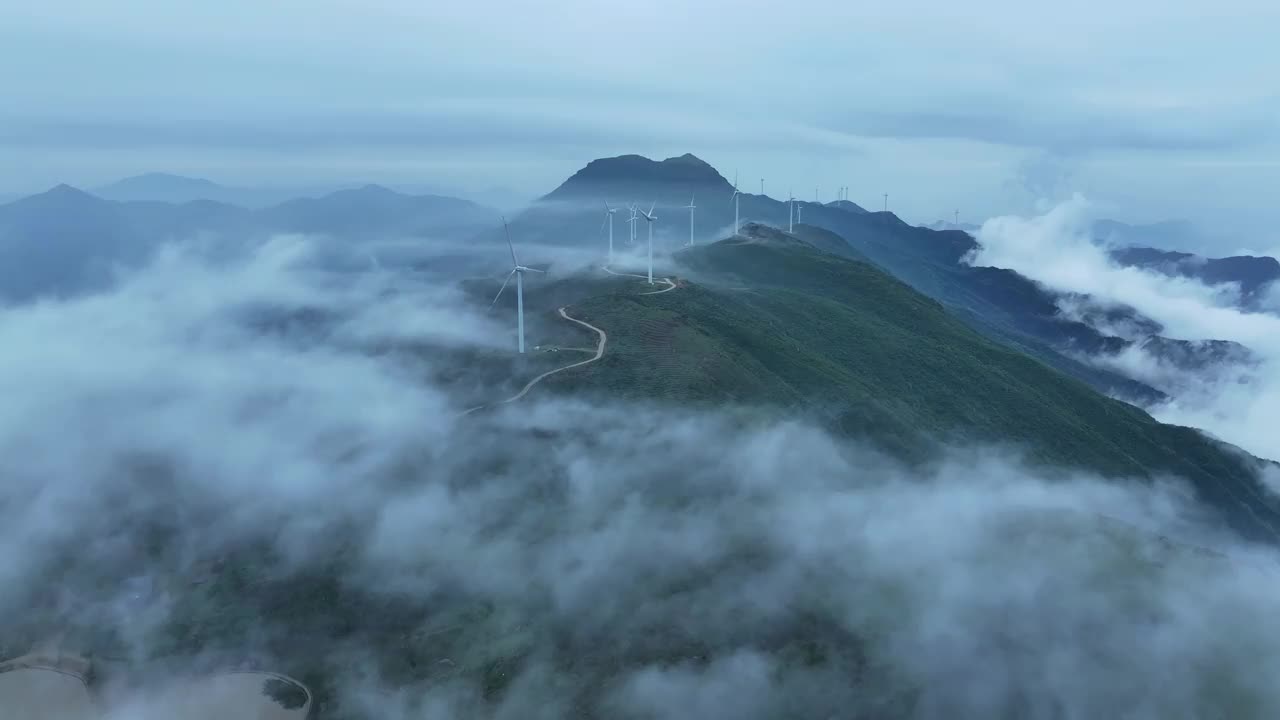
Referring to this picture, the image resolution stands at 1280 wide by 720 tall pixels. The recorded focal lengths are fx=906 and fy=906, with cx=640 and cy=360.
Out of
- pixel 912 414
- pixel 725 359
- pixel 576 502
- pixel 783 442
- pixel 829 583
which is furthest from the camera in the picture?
pixel 912 414

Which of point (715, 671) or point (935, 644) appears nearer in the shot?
point (715, 671)

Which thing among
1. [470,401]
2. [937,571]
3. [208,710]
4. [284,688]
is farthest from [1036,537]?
[208,710]

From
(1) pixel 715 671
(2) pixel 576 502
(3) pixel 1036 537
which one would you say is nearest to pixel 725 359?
(2) pixel 576 502

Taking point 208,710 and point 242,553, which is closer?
point 208,710

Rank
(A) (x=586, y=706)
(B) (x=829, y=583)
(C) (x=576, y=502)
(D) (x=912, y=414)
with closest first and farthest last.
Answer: (A) (x=586, y=706) → (B) (x=829, y=583) → (C) (x=576, y=502) → (D) (x=912, y=414)

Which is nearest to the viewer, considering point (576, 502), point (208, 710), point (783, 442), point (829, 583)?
point (208, 710)

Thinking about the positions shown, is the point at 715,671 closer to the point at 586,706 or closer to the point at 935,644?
the point at 586,706

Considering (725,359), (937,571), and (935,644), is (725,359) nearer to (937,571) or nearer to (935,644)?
(937,571)

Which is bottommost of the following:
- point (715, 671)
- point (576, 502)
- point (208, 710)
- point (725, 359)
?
point (208, 710)

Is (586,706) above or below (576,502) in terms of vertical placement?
below
